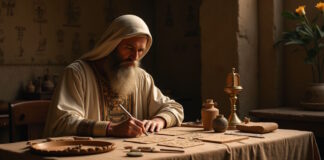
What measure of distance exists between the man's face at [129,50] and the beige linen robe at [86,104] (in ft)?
0.78

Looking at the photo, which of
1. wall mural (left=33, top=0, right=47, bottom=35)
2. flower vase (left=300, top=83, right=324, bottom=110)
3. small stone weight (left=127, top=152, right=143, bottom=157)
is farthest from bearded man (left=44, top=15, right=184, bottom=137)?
wall mural (left=33, top=0, right=47, bottom=35)

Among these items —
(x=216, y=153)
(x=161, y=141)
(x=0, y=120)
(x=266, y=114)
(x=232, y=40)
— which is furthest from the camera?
(x=0, y=120)

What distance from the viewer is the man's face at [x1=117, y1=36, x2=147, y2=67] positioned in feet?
11.2

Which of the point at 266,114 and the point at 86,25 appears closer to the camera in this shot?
the point at 266,114

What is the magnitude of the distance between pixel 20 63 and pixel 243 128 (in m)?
4.41

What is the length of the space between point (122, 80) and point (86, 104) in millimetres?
336

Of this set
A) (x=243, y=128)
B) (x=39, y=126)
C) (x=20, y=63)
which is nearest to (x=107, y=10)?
(x=20, y=63)

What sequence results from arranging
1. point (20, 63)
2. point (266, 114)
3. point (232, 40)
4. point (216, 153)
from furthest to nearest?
1. point (20, 63)
2. point (232, 40)
3. point (266, 114)
4. point (216, 153)

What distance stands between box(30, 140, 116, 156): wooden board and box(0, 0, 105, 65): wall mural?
4365mm

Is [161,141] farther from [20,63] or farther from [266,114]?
[20,63]

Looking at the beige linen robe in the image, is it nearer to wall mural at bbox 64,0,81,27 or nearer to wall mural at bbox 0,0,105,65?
wall mural at bbox 0,0,105,65

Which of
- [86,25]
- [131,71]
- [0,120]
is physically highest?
[86,25]

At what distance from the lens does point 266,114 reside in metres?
4.54

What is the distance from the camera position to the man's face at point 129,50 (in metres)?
3.43
